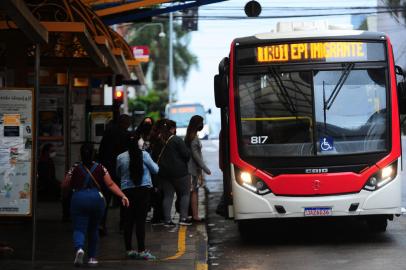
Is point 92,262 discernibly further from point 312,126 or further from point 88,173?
point 312,126

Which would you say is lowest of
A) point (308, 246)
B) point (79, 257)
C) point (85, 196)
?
point (308, 246)

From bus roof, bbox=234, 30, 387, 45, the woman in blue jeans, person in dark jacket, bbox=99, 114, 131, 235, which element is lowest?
the woman in blue jeans

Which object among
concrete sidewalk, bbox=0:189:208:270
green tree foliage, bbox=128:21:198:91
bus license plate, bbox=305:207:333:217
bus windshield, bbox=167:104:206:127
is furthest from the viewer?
green tree foliage, bbox=128:21:198:91

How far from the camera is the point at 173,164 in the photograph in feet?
38.9

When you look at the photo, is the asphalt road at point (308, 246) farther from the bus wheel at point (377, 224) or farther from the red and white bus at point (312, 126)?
the red and white bus at point (312, 126)

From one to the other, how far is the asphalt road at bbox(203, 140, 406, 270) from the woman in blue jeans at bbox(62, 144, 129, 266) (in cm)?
166

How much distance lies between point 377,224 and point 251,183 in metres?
2.23

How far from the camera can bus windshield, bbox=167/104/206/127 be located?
44.8 meters

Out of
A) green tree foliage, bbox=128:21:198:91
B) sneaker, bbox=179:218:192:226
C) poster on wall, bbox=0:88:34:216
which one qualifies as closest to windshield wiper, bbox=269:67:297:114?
sneaker, bbox=179:218:192:226

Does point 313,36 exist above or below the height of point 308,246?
above

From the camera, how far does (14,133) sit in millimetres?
9000

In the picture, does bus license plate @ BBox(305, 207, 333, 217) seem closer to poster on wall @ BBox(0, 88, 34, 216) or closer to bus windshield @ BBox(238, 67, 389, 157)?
bus windshield @ BBox(238, 67, 389, 157)

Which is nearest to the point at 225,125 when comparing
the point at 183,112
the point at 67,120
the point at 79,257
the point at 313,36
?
the point at 313,36

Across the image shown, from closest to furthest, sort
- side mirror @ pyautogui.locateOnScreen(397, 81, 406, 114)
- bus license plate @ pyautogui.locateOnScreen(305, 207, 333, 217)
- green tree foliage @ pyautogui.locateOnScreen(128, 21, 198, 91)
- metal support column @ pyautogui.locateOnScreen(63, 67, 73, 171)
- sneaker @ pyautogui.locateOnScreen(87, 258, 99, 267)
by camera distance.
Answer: sneaker @ pyautogui.locateOnScreen(87, 258, 99, 267) < bus license plate @ pyautogui.locateOnScreen(305, 207, 333, 217) < side mirror @ pyautogui.locateOnScreen(397, 81, 406, 114) < metal support column @ pyautogui.locateOnScreen(63, 67, 73, 171) < green tree foliage @ pyautogui.locateOnScreen(128, 21, 198, 91)
